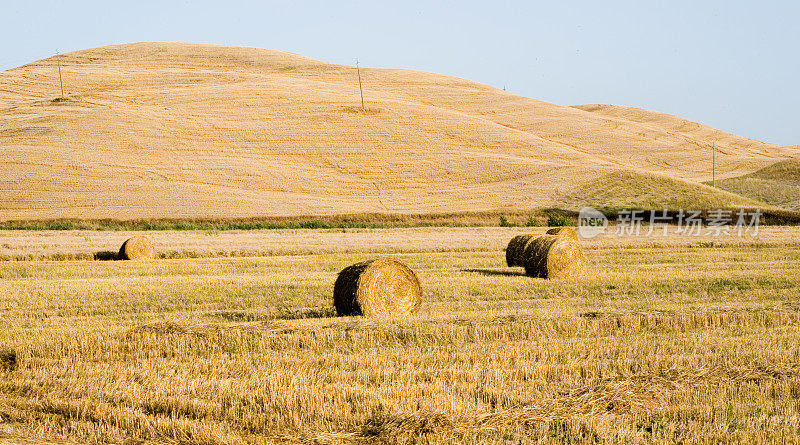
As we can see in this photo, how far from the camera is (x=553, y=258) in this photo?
1912cm

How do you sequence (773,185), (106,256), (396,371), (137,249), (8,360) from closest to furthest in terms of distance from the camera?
1. (396,371)
2. (8,360)
3. (137,249)
4. (106,256)
5. (773,185)

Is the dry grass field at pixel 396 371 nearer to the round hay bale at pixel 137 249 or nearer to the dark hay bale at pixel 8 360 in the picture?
the dark hay bale at pixel 8 360

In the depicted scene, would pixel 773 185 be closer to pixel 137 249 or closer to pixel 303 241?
pixel 303 241

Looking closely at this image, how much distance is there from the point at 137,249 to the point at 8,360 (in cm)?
1569

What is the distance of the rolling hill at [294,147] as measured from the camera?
4688 cm

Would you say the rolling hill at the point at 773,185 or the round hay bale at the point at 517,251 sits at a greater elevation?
the round hay bale at the point at 517,251

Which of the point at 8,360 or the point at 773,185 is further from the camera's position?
the point at 773,185

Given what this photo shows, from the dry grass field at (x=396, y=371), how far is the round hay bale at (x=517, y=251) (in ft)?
17.0

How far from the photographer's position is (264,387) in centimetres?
763

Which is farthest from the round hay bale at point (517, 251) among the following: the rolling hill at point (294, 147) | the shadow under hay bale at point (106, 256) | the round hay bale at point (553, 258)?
the rolling hill at point (294, 147)

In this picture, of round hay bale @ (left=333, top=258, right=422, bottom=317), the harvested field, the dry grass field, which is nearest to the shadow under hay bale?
the harvested field

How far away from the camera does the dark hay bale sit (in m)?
8.87

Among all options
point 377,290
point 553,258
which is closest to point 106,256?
point 553,258

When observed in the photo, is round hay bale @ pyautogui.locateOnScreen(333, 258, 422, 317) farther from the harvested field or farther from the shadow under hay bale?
the shadow under hay bale
